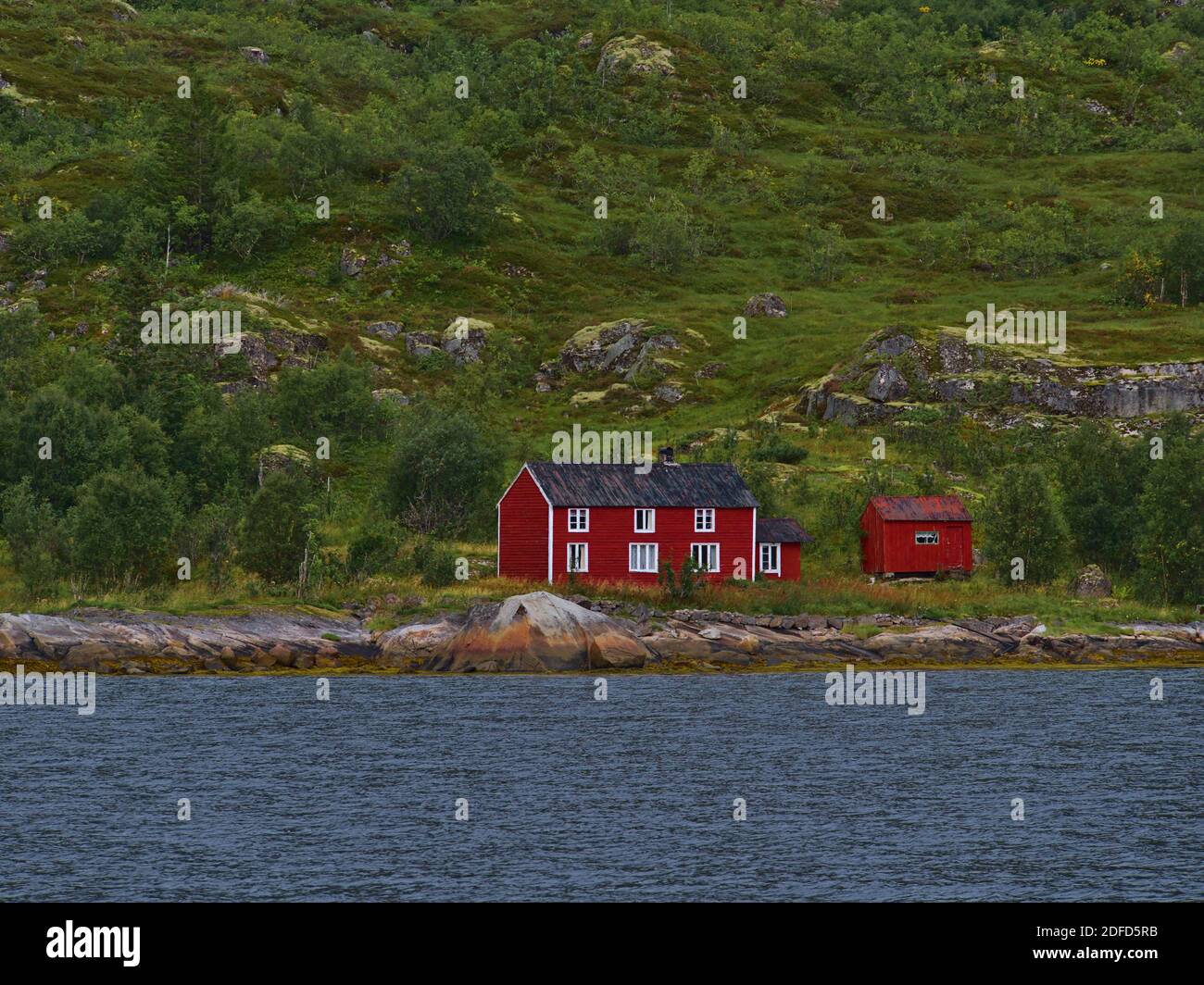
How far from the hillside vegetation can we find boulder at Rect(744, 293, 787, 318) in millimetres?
1913

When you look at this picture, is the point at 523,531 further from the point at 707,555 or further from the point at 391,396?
the point at 391,396

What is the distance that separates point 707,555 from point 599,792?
103ft

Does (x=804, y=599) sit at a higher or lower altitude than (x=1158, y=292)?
lower

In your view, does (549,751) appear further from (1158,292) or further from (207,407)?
(1158,292)

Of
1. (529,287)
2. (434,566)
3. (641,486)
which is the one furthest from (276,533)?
(529,287)

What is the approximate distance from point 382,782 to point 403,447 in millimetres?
36684

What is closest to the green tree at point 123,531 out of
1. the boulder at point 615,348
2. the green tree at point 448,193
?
the boulder at point 615,348

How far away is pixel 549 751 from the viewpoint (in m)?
42.4

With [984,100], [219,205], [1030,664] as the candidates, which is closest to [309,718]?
[1030,664]

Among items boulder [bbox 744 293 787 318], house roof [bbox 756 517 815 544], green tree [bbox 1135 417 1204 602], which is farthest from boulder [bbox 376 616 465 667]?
boulder [bbox 744 293 787 318]

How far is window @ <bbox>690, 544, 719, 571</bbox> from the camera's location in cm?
6812

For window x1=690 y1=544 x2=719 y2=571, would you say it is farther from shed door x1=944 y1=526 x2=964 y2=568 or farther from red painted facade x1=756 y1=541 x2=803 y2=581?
shed door x1=944 y1=526 x2=964 y2=568

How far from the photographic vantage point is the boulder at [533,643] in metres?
57.8
